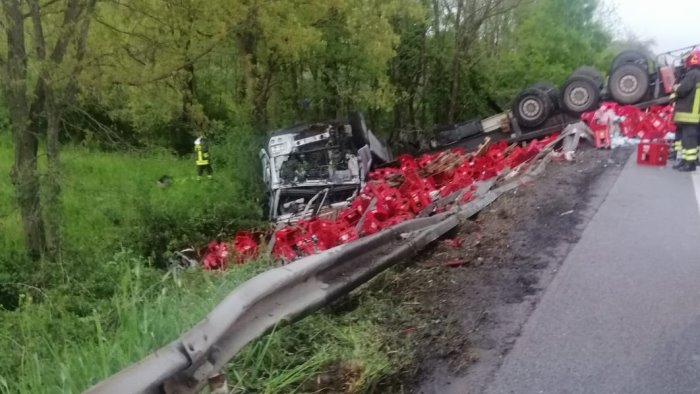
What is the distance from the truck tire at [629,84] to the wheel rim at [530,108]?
2174 millimetres

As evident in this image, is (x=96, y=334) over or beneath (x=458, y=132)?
beneath

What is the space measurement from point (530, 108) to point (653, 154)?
8.37m

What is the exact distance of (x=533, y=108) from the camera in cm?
1775

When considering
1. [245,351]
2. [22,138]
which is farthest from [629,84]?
[245,351]

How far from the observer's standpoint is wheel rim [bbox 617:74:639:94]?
50.6 feet

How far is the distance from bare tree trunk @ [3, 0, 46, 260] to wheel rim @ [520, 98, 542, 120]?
12313 millimetres

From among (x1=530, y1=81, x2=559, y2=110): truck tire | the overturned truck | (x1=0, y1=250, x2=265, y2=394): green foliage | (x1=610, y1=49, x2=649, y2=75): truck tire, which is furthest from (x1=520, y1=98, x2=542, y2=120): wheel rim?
(x1=0, y1=250, x2=265, y2=394): green foliage

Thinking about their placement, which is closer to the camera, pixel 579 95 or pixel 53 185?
pixel 53 185

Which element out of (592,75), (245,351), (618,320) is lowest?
(618,320)

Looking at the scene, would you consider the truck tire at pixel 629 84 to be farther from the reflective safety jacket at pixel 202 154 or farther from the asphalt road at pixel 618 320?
the reflective safety jacket at pixel 202 154

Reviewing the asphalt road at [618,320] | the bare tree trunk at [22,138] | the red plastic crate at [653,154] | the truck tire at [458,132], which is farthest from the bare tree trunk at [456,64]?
the asphalt road at [618,320]

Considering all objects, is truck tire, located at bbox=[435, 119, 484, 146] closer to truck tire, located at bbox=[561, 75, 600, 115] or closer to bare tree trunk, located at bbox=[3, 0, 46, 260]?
truck tire, located at bbox=[561, 75, 600, 115]

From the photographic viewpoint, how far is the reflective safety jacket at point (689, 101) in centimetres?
982

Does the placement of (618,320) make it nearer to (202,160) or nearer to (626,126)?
(626,126)
